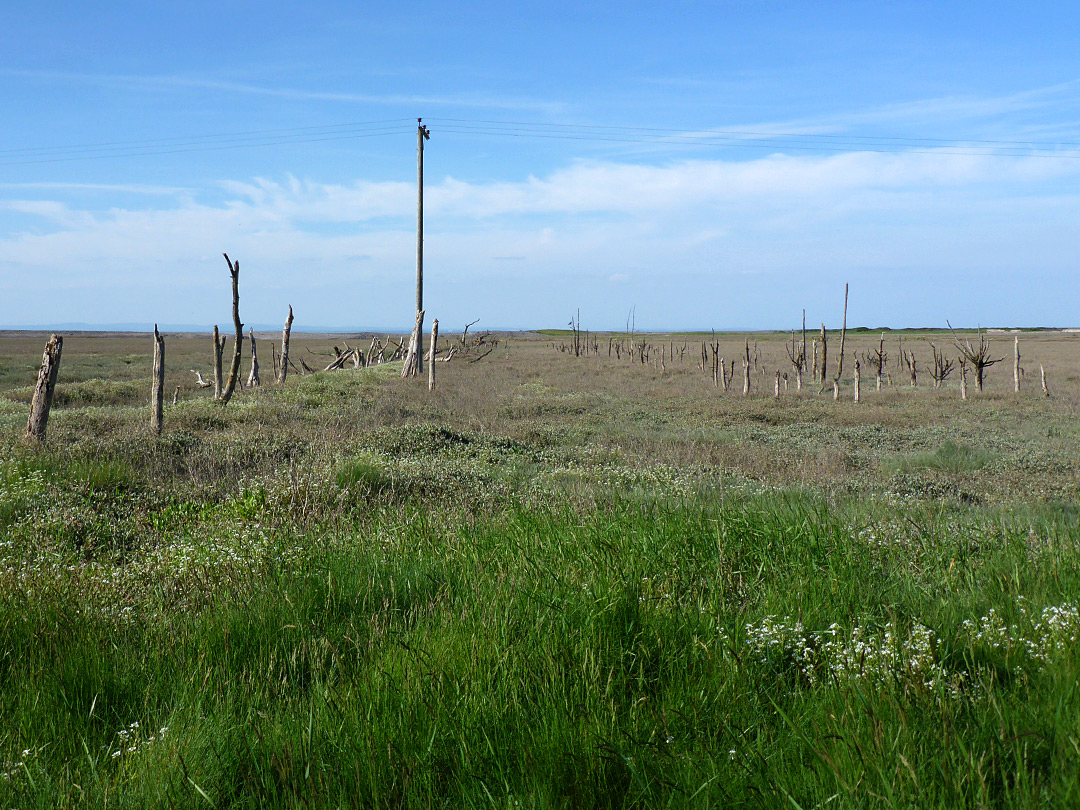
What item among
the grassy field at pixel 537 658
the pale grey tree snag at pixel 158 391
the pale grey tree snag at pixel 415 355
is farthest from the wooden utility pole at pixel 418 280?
the grassy field at pixel 537 658

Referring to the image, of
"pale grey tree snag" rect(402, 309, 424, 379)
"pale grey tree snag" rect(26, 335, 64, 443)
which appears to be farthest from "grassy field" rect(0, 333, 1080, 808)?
"pale grey tree snag" rect(402, 309, 424, 379)

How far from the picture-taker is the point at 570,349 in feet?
265

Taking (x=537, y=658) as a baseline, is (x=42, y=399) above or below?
above

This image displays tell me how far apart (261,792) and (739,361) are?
213ft

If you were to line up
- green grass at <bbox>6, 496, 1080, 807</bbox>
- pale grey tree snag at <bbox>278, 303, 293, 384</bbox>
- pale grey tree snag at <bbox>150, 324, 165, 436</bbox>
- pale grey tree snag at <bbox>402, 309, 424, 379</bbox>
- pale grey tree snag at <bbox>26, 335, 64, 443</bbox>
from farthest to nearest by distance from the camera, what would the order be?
pale grey tree snag at <bbox>402, 309, 424, 379</bbox>, pale grey tree snag at <bbox>278, 303, 293, 384</bbox>, pale grey tree snag at <bbox>150, 324, 165, 436</bbox>, pale grey tree snag at <bbox>26, 335, 64, 443</bbox>, green grass at <bbox>6, 496, 1080, 807</bbox>

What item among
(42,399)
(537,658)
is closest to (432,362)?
(42,399)

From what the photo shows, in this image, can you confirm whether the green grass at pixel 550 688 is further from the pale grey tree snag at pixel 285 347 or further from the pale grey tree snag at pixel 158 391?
the pale grey tree snag at pixel 285 347

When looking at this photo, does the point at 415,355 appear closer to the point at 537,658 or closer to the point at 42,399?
the point at 42,399

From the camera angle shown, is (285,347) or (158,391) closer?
→ (158,391)

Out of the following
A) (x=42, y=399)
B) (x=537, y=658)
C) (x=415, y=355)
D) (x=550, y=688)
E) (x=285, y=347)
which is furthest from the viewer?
(x=415, y=355)

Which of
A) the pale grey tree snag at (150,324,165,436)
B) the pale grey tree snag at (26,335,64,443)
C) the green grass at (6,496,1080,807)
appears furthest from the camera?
the pale grey tree snag at (150,324,165,436)

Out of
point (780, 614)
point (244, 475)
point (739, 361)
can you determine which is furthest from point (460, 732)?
point (739, 361)

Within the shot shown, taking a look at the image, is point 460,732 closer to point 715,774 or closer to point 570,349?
point 715,774

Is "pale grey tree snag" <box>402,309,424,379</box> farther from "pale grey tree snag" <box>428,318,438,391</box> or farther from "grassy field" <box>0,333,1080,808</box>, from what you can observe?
"grassy field" <box>0,333,1080,808</box>
